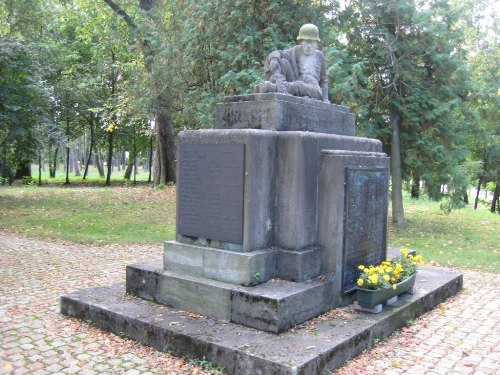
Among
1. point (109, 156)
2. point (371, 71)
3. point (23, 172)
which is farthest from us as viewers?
point (23, 172)

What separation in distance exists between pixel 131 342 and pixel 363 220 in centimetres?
316

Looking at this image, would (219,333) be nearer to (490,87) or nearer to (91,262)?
(91,262)

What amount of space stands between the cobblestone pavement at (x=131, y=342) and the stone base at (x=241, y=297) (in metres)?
0.72

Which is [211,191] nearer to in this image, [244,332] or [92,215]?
[244,332]

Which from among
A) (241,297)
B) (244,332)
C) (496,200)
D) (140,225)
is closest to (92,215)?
(140,225)

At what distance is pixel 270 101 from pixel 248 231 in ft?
5.22

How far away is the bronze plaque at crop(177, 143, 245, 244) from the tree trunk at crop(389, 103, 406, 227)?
9378 millimetres

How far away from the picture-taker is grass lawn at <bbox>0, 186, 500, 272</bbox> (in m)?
12.1

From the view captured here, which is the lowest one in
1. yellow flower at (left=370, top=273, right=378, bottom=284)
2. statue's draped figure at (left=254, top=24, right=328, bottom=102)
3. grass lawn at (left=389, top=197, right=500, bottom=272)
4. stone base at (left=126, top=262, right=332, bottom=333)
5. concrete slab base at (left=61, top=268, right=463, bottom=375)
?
grass lawn at (left=389, top=197, right=500, bottom=272)

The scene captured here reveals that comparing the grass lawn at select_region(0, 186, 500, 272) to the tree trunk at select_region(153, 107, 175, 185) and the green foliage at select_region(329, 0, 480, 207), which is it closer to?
the green foliage at select_region(329, 0, 480, 207)

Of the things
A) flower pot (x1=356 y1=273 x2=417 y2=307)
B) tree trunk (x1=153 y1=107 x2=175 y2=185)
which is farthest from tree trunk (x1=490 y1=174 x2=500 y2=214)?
flower pot (x1=356 y1=273 x2=417 y2=307)

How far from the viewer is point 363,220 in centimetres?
642

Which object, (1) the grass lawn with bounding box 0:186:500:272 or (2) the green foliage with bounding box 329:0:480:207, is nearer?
(1) the grass lawn with bounding box 0:186:500:272

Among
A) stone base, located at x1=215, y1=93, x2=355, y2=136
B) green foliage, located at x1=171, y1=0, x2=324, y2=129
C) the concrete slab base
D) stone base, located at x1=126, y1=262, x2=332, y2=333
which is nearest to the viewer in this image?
the concrete slab base
